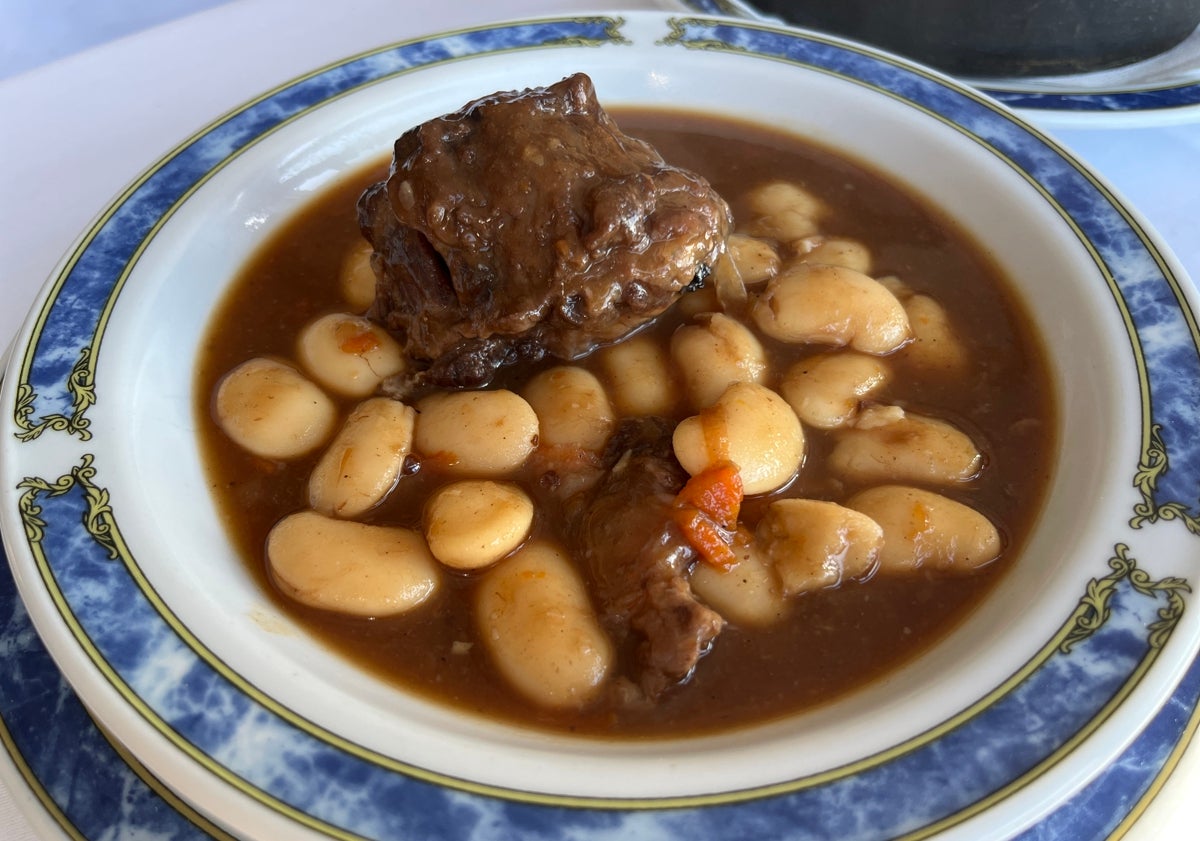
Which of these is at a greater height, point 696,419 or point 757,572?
point 696,419

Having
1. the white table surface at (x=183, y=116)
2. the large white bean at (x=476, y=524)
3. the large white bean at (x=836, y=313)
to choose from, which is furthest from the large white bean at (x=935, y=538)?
the white table surface at (x=183, y=116)

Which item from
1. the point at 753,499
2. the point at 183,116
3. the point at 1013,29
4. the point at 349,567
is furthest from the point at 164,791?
the point at 1013,29

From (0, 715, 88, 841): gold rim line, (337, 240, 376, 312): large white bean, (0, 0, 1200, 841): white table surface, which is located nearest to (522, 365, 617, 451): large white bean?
(337, 240, 376, 312): large white bean

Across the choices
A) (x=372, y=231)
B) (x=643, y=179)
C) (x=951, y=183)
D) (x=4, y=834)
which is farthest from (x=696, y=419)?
(x=4, y=834)

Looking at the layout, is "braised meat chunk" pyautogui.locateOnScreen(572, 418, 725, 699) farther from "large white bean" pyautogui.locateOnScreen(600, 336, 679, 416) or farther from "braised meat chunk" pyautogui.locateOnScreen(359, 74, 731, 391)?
"braised meat chunk" pyautogui.locateOnScreen(359, 74, 731, 391)

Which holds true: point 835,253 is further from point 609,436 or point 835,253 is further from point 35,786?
point 35,786

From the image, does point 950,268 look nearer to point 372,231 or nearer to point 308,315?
point 372,231

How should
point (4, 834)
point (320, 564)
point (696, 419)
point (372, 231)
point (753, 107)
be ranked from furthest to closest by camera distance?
point (753, 107), point (372, 231), point (696, 419), point (320, 564), point (4, 834)
